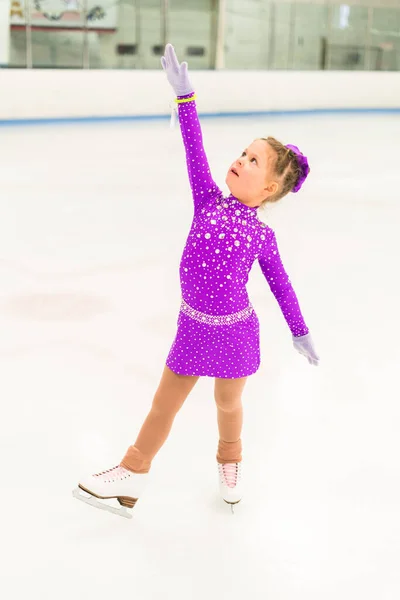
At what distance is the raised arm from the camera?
4.74ft

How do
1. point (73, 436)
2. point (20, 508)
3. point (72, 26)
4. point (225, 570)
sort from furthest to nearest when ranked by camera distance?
point (72, 26), point (73, 436), point (20, 508), point (225, 570)

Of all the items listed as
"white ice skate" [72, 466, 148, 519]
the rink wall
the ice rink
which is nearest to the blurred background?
the rink wall

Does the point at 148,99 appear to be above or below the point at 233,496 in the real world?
above

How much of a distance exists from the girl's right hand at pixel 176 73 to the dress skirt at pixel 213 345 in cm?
42

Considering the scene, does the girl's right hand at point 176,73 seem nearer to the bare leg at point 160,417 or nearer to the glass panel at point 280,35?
the bare leg at point 160,417

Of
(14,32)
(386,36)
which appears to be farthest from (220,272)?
(386,36)

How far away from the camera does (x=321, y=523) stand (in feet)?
5.25

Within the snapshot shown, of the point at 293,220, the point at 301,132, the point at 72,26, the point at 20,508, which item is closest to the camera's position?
the point at 20,508

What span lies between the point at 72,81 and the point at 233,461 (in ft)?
27.9

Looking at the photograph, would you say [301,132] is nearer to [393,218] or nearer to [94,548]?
[393,218]

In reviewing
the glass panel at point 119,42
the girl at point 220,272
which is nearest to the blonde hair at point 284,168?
the girl at point 220,272

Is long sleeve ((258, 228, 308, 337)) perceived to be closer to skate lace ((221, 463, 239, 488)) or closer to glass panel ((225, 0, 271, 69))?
skate lace ((221, 463, 239, 488))

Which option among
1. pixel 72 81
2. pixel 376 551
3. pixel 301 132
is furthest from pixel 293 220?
pixel 72 81

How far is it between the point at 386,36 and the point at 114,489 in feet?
40.9
